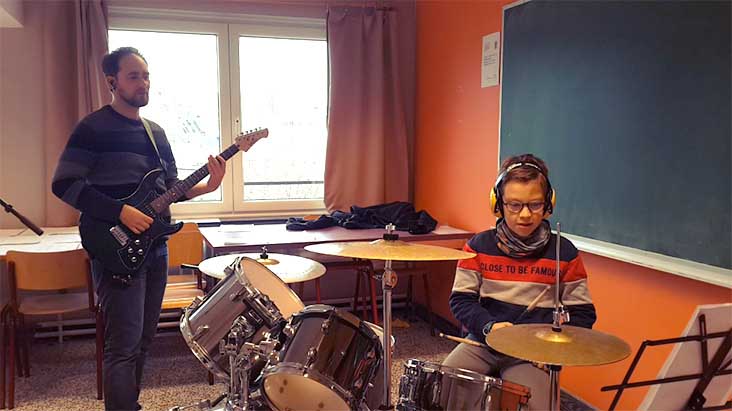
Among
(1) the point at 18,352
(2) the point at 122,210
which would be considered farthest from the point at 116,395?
(1) the point at 18,352

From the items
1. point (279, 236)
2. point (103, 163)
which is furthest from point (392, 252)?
point (279, 236)

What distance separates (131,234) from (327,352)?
988 millimetres

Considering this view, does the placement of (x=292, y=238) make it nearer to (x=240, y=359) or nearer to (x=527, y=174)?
(x=240, y=359)

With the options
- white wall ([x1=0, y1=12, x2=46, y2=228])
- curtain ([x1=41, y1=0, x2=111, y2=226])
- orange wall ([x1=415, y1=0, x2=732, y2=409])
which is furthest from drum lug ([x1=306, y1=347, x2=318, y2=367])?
white wall ([x1=0, y1=12, x2=46, y2=228])

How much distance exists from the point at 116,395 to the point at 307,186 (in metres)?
2.27

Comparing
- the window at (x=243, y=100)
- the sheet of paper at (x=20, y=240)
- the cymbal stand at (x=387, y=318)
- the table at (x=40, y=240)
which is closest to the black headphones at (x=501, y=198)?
the cymbal stand at (x=387, y=318)

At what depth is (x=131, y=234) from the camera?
2.21 meters

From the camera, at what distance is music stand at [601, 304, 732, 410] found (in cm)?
144

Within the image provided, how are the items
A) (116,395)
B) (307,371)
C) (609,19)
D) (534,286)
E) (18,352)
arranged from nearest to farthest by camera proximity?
(307,371) → (534,286) → (116,395) → (609,19) → (18,352)

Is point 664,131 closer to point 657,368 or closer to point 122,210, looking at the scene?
point 657,368

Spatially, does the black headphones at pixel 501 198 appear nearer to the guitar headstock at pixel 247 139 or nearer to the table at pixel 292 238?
the guitar headstock at pixel 247 139

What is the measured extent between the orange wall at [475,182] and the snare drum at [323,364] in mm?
1131

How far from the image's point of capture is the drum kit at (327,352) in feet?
5.23

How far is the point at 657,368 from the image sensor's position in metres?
2.19
